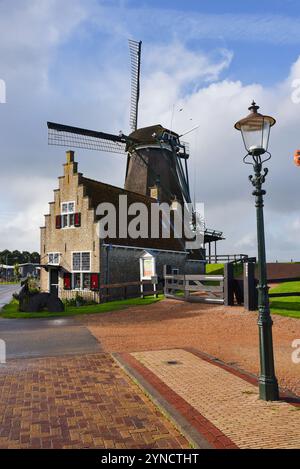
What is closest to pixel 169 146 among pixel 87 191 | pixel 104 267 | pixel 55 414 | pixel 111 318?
pixel 87 191

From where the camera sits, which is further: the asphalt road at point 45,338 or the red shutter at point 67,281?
the red shutter at point 67,281

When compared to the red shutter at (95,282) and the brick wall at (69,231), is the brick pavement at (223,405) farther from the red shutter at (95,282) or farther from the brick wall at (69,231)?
the brick wall at (69,231)

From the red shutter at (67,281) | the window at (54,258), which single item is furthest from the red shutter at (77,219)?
the red shutter at (67,281)

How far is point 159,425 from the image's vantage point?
5121 mm

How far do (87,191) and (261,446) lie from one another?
2374 centimetres

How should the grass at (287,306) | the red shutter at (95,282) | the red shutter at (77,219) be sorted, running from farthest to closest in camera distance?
the red shutter at (77,219), the red shutter at (95,282), the grass at (287,306)

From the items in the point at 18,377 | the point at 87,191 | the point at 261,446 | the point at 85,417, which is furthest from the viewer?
the point at 87,191

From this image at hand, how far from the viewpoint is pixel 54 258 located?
92.6 feet

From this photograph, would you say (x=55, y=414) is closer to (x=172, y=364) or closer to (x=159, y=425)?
(x=159, y=425)

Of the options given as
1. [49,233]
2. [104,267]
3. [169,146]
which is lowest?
[104,267]

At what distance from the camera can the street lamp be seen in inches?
241

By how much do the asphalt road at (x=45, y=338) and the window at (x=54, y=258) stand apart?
39.9 feet

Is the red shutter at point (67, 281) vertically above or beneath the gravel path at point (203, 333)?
above

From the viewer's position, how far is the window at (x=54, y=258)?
2795cm
